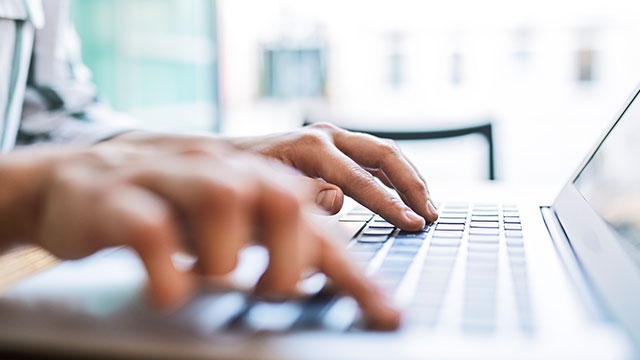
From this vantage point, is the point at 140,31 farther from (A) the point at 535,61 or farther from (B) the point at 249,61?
(A) the point at 535,61

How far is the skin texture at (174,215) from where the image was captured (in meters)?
0.23

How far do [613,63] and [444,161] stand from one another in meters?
2.92

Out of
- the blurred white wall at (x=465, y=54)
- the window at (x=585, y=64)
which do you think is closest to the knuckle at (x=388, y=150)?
the blurred white wall at (x=465, y=54)

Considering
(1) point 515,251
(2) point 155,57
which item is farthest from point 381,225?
(2) point 155,57

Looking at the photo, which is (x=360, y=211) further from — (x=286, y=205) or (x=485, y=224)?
(x=286, y=205)

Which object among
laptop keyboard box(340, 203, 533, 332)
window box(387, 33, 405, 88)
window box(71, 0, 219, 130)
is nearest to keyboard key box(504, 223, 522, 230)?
laptop keyboard box(340, 203, 533, 332)

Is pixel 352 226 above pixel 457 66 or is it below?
below

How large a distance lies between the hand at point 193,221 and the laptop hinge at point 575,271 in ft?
0.27

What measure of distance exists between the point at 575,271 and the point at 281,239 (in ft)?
0.55

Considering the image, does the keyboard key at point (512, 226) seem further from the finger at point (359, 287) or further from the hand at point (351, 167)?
the finger at point (359, 287)

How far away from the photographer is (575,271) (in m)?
0.32

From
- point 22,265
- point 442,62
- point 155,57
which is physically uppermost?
point 442,62

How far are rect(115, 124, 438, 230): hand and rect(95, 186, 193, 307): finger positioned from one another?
9.2 inches

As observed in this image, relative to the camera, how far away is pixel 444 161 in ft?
17.4
